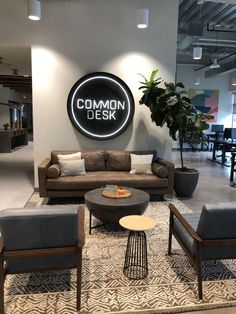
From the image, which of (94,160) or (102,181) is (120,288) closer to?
(102,181)

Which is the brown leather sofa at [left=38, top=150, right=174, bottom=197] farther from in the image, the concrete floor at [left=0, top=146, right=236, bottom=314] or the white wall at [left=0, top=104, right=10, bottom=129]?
the white wall at [left=0, top=104, right=10, bottom=129]

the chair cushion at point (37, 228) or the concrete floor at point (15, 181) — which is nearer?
the chair cushion at point (37, 228)

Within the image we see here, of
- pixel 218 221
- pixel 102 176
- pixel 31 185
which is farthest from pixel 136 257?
pixel 31 185

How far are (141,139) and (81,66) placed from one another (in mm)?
1861

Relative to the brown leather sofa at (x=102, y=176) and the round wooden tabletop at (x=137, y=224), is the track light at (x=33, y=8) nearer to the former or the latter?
the brown leather sofa at (x=102, y=176)

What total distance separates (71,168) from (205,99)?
935 cm

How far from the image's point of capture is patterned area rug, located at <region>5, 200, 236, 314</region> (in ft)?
6.87

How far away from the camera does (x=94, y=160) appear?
5000mm

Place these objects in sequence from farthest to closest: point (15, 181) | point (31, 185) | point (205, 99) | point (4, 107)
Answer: point (4, 107) → point (205, 99) → point (15, 181) → point (31, 185)

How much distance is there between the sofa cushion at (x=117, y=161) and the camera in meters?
5.05

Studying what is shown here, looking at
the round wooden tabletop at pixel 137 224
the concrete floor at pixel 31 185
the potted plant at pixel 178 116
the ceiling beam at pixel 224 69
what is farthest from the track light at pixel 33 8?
the ceiling beam at pixel 224 69

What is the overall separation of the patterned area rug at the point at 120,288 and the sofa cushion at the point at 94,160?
2.20 metres

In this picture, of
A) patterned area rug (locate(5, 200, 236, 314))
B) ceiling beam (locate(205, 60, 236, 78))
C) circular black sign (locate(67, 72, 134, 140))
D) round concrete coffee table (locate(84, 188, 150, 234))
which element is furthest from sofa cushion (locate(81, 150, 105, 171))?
ceiling beam (locate(205, 60, 236, 78))

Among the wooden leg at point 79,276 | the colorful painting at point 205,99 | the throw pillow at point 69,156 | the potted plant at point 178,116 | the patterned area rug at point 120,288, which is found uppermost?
the colorful painting at point 205,99
